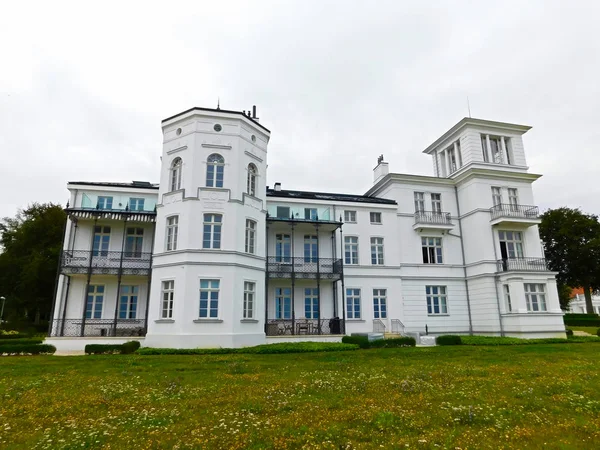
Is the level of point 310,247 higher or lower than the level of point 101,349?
higher

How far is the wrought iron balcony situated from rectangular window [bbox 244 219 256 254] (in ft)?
56.2

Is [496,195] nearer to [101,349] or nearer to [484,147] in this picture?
[484,147]

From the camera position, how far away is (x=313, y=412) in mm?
6695

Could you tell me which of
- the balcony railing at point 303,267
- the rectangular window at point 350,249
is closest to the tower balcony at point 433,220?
the rectangular window at point 350,249

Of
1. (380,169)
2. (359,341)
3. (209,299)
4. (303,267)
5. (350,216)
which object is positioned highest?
(380,169)

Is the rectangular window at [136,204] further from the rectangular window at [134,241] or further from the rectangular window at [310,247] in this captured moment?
the rectangular window at [310,247]

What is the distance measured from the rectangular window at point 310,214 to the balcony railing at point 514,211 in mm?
12800

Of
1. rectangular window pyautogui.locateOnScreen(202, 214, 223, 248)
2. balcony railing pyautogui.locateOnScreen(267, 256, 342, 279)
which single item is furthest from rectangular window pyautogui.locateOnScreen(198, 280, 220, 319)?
balcony railing pyautogui.locateOnScreen(267, 256, 342, 279)

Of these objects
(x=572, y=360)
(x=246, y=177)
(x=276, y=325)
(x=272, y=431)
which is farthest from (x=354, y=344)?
(x=272, y=431)

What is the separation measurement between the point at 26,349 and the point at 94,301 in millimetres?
5778

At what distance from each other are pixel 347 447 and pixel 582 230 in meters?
49.5

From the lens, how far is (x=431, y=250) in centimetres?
2878

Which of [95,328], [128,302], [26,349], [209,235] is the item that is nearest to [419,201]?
[209,235]

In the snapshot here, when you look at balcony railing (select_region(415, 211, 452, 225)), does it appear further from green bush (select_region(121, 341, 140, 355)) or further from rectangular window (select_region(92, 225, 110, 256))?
rectangular window (select_region(92, 225, 110, 256))
